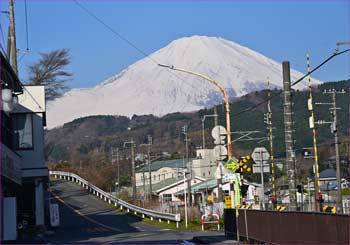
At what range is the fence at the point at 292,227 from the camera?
15222mm

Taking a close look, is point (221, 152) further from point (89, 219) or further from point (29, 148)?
point (89, 219)

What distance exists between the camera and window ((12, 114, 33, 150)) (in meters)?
41.3

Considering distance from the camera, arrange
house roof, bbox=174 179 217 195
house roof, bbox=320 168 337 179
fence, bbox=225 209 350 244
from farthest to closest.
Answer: house roof, bbox=320 168 337 179, house roof, bbox=174 179 217 195, fence, bbox=225 209 350 244

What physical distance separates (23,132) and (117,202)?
27611mm

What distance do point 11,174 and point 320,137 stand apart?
3083 inches

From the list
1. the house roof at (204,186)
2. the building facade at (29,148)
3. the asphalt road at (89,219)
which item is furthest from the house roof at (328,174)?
the building facade at (29,148)

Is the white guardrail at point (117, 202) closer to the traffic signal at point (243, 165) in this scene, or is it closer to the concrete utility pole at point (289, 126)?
the traffic signal at point (243, 165)

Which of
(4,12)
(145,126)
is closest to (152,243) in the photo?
(4,12)

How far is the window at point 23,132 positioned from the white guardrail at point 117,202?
12.9 metres

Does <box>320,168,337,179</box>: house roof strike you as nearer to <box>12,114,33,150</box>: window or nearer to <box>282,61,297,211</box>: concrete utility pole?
<box>12,114,33,150</box>: window

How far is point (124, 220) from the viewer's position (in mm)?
55875

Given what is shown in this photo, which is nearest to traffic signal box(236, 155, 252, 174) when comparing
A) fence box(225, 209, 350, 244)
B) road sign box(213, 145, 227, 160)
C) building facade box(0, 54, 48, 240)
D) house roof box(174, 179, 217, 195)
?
fence box(225, 209, 350, 244)

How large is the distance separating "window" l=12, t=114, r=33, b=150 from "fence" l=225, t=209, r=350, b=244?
1747 centimetres

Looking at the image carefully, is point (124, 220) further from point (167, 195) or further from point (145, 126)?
point (145, 126)
